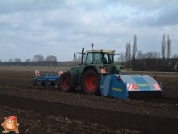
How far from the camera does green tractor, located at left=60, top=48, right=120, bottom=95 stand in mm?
14172

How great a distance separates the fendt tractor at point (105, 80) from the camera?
12.5 m

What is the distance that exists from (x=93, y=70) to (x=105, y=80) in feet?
4.31

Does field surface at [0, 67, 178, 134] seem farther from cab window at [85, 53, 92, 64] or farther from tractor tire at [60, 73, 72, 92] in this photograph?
tractor tire at [60, 73, 72, 92]

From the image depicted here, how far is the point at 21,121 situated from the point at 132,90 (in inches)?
242

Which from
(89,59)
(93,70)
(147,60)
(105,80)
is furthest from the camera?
(147,60)

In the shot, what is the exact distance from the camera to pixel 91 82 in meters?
14.9

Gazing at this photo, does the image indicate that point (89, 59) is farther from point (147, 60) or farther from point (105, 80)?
point (147, 60)

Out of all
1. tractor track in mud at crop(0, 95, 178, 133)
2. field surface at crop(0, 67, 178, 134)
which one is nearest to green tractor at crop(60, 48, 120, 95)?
field surface at crop(0, 67, 178, 134)

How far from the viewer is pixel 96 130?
6598 mm

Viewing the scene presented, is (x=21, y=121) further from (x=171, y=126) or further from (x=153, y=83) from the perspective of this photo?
(x=153, y=83)

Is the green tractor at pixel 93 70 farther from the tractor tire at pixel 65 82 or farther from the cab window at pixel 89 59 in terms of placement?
the tractor tire at pixel 65 82

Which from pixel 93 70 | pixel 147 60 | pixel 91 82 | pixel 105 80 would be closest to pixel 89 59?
pixel 93 70

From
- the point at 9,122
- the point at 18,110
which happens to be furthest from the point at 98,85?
the point at 9,122

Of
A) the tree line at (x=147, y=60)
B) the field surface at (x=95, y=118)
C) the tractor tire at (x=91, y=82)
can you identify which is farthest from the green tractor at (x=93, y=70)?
the tree line at (x=147, y=60)
